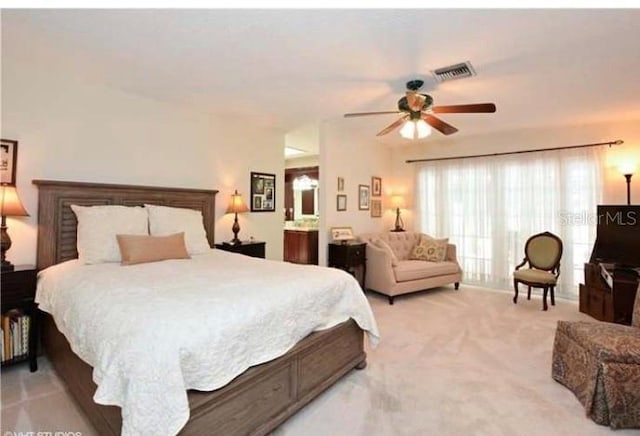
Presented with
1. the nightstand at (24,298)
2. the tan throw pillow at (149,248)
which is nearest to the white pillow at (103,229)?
the tan throw pillow at (149,248)

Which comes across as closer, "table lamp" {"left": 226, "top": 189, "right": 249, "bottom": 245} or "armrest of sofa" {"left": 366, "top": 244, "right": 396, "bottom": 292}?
"table lamp" {"left": 226, "top": 189, "right": 249, "bottom": 245}

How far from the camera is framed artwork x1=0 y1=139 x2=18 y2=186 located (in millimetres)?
2639

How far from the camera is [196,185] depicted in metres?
4.00

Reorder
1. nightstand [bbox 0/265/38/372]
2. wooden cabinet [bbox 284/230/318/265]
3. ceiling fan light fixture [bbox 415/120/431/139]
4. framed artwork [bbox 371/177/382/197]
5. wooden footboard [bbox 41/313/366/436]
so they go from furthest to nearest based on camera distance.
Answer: wooden cabinet [bbox 284/230/318/265] < framed artwork [bbox 371/177/382/197] < ceiling fan light fixture [bbox 415/120/431/139] < nightstand [bbox 0/265/38/372] < wooden footboard [bbox 41/313/366/436]

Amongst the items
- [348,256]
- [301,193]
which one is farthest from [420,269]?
[301,193]

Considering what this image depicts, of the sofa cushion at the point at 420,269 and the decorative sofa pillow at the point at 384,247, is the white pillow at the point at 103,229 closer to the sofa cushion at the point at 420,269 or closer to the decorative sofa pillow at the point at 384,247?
the decorative sofa pillow at the point at 384,247

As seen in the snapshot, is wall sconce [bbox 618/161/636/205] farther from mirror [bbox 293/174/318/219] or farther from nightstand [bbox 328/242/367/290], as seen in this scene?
mirror [bbox 293/174/318/219]

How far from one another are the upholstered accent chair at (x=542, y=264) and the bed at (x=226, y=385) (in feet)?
9.79

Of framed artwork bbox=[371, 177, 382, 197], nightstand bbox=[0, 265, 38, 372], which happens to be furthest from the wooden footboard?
framed artwork bbox=[371, 177, 382, 197]

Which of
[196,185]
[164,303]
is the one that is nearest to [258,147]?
[196,185]

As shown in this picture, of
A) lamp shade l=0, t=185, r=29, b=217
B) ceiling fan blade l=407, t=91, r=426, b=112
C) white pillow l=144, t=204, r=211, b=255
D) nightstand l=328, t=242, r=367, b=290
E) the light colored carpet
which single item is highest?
ceiling fan blade l=407, t=91, r=426, b=112

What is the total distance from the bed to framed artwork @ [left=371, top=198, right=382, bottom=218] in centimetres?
353

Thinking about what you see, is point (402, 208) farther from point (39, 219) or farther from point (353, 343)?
point (39, 219)

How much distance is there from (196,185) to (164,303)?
103 inches
